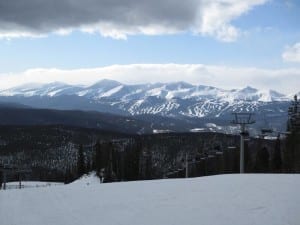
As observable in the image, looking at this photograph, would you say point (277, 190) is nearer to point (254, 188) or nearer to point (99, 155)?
point (254, 188)

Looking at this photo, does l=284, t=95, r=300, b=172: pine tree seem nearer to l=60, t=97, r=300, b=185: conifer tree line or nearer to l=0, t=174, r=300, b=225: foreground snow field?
l=60, t=97, r=300, b=185: conifer tree line

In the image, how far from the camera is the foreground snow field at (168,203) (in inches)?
694

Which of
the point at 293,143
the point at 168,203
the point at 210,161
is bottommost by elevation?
the point at 210,161

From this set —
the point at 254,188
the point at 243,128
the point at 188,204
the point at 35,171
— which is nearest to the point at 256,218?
the point at 188,204

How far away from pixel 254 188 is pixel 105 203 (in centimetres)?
622

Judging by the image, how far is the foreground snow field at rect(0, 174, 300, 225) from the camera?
57.8ft

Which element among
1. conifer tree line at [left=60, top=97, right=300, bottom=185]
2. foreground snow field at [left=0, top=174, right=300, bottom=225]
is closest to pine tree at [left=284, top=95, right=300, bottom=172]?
conifer tree line at [left=60, top=97, right=300, bottom=185]

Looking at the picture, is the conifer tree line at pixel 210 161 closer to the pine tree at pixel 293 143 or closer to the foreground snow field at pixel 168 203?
the pine tree at pixel 293 143

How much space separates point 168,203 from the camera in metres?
21.3

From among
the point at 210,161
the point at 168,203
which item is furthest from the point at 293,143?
the point at 168,203

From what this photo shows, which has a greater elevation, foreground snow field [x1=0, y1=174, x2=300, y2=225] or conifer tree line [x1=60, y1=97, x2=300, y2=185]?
foreground snow field [x1=0, y1=174, x2=300, y2=225]

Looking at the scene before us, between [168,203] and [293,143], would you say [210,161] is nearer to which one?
[293,143]

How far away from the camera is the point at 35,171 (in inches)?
7771

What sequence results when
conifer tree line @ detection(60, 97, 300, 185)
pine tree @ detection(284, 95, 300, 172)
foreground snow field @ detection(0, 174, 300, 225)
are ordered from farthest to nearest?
conifer tree line @ detection(60, 97, 300, 185)
pine tree @ detection(284, 95, 300, 172)
foreground snow field @ detection(0, 174, 300, 225)
